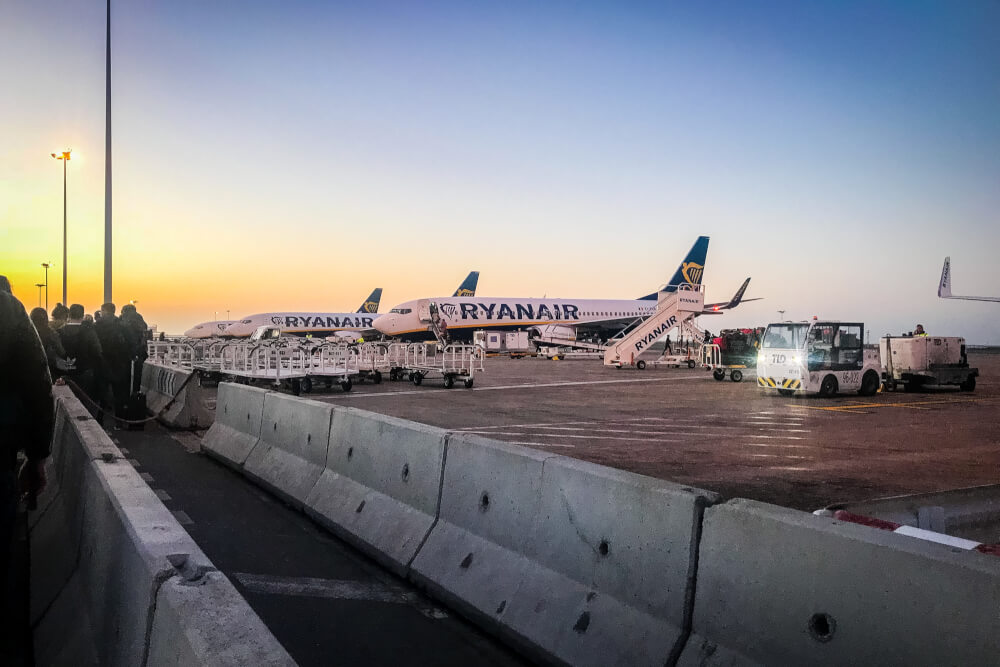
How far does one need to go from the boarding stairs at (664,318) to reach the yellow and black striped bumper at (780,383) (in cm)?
1284

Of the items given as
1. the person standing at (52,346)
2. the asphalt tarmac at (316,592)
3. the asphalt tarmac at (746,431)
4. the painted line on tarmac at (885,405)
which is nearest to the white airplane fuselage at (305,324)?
the asphalt tarmac at (746,431)

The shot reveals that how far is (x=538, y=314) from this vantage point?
5991cm

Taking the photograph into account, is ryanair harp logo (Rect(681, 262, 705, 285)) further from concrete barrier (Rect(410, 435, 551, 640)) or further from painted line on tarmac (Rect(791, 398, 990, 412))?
concrete barrier (Rect(410, 435, 551, 640))

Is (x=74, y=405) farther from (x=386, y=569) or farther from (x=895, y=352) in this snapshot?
(x=895, y=352)

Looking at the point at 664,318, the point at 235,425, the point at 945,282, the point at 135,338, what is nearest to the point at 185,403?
the point at 135,338

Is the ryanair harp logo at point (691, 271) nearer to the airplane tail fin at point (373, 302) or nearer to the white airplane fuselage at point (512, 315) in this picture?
the white airplane fuselage at point (512, 315)

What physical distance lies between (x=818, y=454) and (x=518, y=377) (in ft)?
63.3

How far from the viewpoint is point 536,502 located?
424 centimetres

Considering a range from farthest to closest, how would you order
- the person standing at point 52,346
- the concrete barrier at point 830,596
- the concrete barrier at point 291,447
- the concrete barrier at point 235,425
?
1. the person standing at point 52,346
2. the concrete barrier at point 235,425
3. the concrete barrier at point 291,447
4. the concrete barrier at point 830,596

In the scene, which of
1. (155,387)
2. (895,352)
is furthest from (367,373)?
(895,352)

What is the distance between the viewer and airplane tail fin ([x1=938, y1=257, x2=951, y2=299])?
52.2 m

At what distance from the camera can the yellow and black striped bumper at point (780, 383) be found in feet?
66.9

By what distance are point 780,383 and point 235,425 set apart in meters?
15.9

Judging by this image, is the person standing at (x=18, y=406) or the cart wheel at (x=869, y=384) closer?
the person standing at (x=18, y=406)
